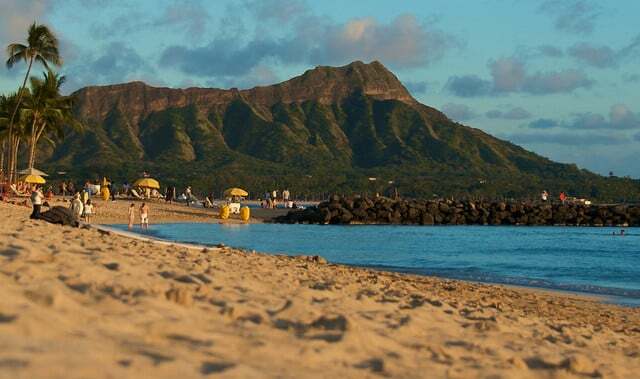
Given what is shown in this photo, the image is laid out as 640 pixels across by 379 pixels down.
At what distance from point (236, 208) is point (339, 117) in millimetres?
135495

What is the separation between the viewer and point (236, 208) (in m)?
58.1

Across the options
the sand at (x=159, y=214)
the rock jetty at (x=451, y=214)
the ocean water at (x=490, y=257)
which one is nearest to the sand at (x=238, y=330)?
the ocean water at (x=490, y=257)

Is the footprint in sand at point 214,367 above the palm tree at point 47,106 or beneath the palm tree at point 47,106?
beneath

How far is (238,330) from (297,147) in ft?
518

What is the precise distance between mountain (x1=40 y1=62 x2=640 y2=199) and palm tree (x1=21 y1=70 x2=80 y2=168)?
55847mm

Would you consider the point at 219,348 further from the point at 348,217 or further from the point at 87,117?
the point at 87,117

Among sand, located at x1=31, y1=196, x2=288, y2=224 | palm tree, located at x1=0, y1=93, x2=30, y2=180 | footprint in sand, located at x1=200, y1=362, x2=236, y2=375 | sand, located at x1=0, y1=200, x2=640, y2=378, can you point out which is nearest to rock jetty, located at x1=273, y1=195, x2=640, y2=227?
sand, located at x1=31, y1=196, x2=288, y2=224

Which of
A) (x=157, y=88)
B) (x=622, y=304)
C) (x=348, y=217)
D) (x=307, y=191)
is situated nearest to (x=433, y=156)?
(x=307, y=191)

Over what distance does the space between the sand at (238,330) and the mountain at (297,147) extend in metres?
101

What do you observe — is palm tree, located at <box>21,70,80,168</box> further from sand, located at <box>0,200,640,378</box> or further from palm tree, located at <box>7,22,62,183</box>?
sand, located at <box>0,200,640,378</box>

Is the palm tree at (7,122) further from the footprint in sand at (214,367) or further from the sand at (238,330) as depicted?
the footprint in sand at (214,367)

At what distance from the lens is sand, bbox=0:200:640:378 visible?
15.6ft

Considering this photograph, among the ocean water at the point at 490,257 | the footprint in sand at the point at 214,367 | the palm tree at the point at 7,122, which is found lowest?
the ocean water at the point at 490,257

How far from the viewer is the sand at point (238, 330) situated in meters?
4.75
